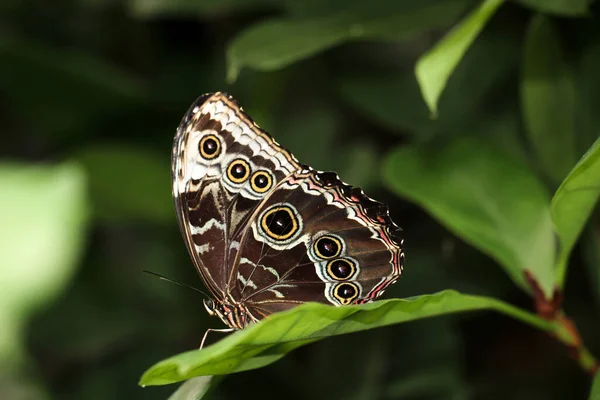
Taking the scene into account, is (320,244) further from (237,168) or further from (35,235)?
(35,235)

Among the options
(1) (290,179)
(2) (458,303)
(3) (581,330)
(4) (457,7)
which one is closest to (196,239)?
(1) (290,179)

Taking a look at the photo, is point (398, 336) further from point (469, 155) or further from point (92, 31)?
point (92, 31)

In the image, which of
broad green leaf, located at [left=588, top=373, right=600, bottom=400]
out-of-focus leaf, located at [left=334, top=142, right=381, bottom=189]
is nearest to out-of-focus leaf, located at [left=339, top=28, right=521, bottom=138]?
out-of-focus leaf, located at [left=334, top=142, right=381, bottom=189]

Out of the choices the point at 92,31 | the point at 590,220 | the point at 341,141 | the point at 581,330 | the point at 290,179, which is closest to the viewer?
the point at 290,179

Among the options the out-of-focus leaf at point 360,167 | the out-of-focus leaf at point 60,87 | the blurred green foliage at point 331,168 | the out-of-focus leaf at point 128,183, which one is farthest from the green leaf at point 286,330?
the out-of-focus leaf at point 60,87

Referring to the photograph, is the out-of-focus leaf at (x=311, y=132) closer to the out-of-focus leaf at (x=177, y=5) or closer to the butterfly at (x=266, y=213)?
the out-of-focus leaf at (x=177, y=5)

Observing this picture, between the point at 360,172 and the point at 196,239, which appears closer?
the point at 196,239

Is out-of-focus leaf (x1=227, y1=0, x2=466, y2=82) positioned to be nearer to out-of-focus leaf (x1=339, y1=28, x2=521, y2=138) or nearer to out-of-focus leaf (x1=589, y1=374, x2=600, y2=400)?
out-of-focus leaf (x1=339, y1=28, x2=521, y2=138)
